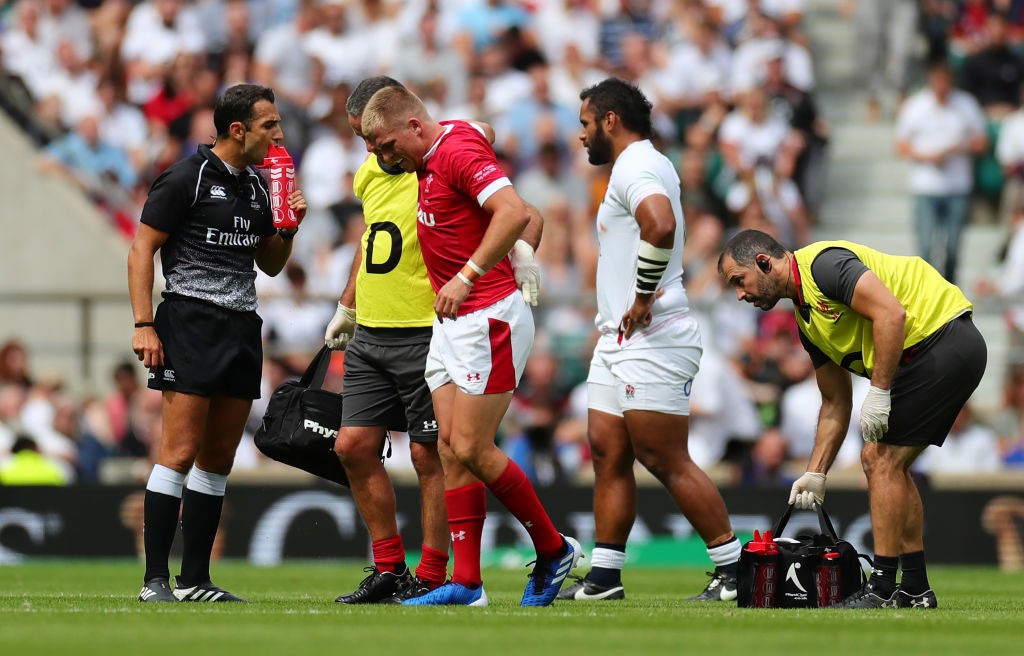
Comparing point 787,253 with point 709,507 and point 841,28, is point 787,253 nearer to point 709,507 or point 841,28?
point 709,507

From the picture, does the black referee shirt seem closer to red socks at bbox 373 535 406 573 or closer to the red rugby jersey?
the red rugby jersey

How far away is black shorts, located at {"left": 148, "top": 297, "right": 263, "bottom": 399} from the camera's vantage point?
801 centimetres

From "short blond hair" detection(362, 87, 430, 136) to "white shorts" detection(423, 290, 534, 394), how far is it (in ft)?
3.14

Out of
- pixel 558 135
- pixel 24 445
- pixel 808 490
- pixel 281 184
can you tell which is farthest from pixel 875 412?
pixel 558 135

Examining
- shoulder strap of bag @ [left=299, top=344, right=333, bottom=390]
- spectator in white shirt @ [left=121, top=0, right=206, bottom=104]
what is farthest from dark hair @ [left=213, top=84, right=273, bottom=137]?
spectator in white shirt @ [left=121, top=0, right=206, bottom=104]

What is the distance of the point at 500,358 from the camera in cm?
759

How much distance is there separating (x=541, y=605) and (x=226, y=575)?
13.8ft

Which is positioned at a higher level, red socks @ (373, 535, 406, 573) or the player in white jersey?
the player in white jersey

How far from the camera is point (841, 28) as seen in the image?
64.8 ft

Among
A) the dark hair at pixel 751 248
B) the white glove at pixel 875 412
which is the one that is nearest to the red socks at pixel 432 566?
the dark hair at pixel 751 248

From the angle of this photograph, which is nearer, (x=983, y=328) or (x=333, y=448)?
(x=333, y=448)

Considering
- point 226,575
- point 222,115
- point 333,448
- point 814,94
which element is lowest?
point 226,575

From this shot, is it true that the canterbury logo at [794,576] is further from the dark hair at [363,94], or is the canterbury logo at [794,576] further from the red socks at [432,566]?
the dark hair at [363,94]

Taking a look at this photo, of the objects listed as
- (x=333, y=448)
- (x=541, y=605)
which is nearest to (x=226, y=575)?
(x=333, y=448)
